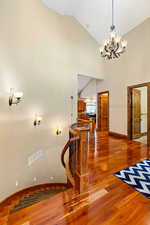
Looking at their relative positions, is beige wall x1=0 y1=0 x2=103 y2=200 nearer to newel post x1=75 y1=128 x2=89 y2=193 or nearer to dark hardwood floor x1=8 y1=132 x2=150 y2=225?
dark hardwood floor x1=8 y1=132 x2=150 y2=225

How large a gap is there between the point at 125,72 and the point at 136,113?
1.86 meters

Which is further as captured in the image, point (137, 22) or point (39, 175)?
point (137, 22)

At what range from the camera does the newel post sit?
68.6 inches

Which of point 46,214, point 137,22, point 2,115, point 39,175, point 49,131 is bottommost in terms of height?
point 39,175

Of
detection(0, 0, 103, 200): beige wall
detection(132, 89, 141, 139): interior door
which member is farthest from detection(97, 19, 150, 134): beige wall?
detection(0, 0, 103, 200): beige wall

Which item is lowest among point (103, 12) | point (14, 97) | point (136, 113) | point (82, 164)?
point (82, 164)

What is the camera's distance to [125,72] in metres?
4.88

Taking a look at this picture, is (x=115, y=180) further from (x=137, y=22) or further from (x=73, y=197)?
(x=137, y=22)

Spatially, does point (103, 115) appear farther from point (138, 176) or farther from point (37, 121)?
point (138, 176)

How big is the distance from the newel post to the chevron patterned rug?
0.80 metres

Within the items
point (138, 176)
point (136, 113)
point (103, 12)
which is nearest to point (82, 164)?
point (138, 176)

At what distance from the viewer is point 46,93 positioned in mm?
4191

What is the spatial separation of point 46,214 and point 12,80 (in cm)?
307

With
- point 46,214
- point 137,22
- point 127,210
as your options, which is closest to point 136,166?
point 127,210
